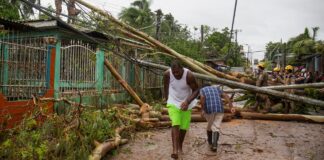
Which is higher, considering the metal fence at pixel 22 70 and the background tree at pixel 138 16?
the background tree at pixel 138 16

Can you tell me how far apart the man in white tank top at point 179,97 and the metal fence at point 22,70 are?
3.64m

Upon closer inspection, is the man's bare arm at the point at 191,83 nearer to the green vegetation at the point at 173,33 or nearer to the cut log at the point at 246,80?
the cut log at the point at 246,80

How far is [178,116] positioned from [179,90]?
1.38ft

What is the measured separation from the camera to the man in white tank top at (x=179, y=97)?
189 inches

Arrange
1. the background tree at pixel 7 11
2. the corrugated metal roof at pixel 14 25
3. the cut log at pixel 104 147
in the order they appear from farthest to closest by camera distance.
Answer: the background tree at pixel 7 11
the corrugated metal roof at pixel 14 25
the cut log at pixel 104 147

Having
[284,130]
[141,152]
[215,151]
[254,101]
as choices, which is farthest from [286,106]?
[141,152]

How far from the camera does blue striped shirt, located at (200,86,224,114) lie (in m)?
5.50

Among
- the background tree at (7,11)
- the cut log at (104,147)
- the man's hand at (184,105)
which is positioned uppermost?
the background tree at (7,11)

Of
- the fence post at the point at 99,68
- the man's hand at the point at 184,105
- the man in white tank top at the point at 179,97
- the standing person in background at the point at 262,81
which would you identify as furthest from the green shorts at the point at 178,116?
the fence post at the point at 99,68

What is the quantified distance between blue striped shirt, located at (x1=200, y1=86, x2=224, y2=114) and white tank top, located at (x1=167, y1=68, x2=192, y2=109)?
0.73 meters

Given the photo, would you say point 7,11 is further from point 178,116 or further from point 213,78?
point 178,116

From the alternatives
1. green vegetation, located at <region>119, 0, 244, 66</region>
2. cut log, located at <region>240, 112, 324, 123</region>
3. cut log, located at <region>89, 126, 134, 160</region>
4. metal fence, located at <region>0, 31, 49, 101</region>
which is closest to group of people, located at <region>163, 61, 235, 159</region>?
cut log, located at <region>89, 126, 134, 160</region>

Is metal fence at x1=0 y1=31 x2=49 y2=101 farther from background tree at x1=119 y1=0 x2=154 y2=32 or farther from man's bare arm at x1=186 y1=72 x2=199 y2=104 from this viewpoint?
background tree at x1=119 y1=0 x2=154 y2=32

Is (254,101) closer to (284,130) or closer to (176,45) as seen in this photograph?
(284,130)
